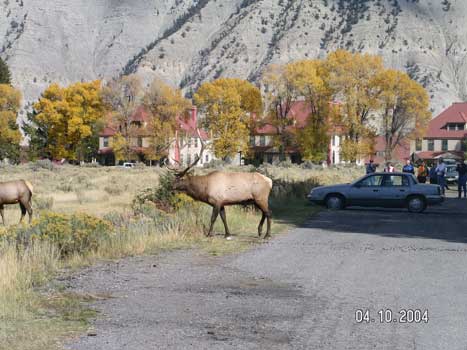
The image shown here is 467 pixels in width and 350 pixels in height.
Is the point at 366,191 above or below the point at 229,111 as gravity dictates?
below

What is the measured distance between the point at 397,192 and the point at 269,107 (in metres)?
54.0

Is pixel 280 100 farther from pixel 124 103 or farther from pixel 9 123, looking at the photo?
pixel 9 123

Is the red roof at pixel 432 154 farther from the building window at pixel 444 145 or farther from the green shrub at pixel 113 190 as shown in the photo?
the green shrub at pixel 113 190

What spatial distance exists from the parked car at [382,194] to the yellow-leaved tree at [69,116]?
56.6 meters

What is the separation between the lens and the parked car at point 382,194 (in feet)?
84.6

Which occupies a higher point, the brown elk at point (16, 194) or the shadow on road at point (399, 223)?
the brown elk at point (16, 194)

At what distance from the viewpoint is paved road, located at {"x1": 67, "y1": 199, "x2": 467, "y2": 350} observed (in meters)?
7.73

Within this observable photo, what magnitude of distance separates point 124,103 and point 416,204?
5636cm

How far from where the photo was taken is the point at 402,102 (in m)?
72.7

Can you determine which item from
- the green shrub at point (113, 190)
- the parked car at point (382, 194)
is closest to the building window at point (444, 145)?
the green shrub at point (113, 190)

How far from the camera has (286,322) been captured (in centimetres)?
848

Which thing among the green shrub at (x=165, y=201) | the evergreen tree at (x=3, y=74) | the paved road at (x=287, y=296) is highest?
the evergreen tree at (x=3, y=74)

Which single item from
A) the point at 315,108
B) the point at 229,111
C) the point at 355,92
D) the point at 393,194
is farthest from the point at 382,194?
the point at 229,111

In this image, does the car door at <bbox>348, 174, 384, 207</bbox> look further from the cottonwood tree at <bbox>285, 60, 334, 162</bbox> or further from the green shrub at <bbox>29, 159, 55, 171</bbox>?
the cottonwood tree at <bbox>285, 60, 334, 162</bbox>
